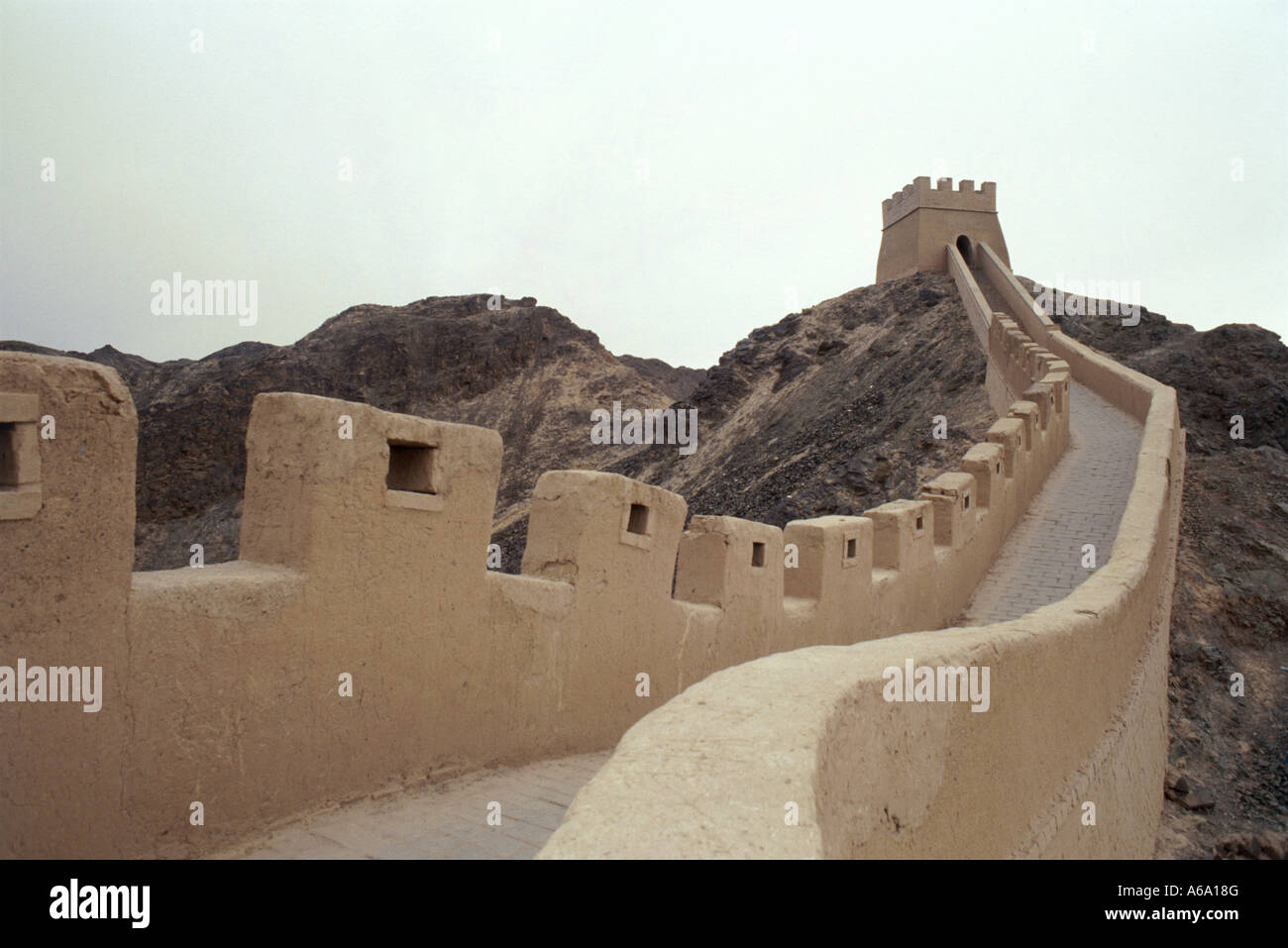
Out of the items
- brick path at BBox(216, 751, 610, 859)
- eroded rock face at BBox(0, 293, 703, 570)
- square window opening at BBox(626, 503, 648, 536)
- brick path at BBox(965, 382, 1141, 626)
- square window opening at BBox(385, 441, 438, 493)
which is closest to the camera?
brick path at BBox(216, 751, 610, 859)

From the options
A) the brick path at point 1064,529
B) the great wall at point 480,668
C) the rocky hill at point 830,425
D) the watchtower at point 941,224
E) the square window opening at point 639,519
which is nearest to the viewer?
the great wall at point 480,668

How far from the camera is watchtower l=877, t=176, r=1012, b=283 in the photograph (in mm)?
28328

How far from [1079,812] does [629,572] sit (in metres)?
2.93

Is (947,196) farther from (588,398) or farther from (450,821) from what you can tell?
(450,821)

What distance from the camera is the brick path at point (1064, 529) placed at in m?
9.42

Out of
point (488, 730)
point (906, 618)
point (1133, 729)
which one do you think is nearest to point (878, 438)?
point (906, 618)

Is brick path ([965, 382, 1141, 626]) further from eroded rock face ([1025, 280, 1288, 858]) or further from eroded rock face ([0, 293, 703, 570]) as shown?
eroded rock face ([0, 293, 703, 570])

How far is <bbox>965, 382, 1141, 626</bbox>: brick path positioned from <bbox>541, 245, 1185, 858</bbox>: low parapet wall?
229 cm

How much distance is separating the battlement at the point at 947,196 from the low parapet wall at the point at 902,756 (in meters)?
23.8

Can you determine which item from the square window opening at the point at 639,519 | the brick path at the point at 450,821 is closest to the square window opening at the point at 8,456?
the brick path at the point at 450,821

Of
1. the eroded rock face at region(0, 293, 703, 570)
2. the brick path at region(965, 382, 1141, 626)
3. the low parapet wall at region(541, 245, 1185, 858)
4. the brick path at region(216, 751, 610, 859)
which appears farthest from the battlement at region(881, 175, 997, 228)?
the brick path at region(216, 751, 610, 859)

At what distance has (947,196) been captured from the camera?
93.5 ft

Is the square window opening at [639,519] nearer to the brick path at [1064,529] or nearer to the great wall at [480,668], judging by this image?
the great wall at [480,668]
